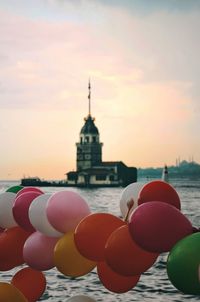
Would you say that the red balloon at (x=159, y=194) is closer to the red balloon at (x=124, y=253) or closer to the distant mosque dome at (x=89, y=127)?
the red balloon at (x=124, y=253)

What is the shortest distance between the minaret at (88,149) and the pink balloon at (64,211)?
117m

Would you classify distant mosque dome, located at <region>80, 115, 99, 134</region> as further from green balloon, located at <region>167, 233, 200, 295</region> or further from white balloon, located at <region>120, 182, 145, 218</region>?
green balloon, located at <region>167, 233, 200, 295</region>

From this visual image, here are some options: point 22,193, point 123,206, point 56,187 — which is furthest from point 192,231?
point 56,187

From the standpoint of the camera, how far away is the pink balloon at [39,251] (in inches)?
233

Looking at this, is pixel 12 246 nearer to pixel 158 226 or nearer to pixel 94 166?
pixel 158 226

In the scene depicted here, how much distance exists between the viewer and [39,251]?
19.4ft

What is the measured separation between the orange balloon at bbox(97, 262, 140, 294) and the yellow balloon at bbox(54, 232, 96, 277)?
9.3 inches

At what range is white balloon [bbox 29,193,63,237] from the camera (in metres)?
5.78

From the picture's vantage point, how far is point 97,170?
124m

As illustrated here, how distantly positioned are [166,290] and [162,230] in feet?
38.9

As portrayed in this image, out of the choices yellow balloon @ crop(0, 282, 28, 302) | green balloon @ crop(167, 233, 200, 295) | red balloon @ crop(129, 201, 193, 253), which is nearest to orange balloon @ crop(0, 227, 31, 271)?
yellow balloon @ crop(0, 282, 28, 302)

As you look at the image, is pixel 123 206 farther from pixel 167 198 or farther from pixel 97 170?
pixel 97 170

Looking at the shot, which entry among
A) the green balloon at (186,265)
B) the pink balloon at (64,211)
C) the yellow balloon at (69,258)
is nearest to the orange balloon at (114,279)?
the yellow balloon at (69,258)

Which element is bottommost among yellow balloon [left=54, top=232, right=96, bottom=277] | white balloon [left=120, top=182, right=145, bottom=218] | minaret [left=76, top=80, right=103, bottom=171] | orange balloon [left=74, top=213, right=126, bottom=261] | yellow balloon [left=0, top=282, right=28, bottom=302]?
yellow balloon [left=0, top=282, right=28, bottom=302]
